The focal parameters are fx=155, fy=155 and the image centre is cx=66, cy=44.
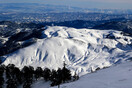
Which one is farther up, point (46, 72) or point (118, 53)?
point (46, 72)

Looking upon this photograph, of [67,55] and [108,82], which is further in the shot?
[67,55]

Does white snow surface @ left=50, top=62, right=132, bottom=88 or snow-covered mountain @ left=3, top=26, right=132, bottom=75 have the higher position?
white snow surface @ left=50, top=62, right=132, bottom=88

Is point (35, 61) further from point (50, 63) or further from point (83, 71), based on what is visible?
point (83, 71)

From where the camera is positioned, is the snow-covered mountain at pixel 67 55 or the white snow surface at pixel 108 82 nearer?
the white snow surface at pixel 108 82

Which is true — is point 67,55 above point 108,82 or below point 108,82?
below

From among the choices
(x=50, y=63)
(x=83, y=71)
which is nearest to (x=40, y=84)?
(x=83, y=71)

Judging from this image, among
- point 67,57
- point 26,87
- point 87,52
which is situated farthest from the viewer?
point 87,52

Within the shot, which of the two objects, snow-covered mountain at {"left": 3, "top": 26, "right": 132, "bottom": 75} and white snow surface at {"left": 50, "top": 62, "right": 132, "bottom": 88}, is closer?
white snow surface at {"left": 50, "top": 62, "right": 132, "bottom": 88}

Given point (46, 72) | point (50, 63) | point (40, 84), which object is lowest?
point (50, 63)

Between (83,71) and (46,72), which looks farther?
(83,71)

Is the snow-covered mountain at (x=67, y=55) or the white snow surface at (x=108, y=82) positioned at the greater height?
the white snow surface at (x=108, y=82)

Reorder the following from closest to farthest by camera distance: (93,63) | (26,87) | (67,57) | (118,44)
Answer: (26,87)
(93,63)
(67,57)
(118,44)
